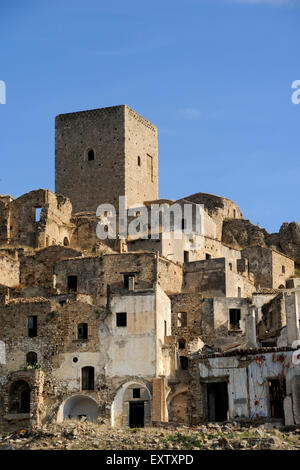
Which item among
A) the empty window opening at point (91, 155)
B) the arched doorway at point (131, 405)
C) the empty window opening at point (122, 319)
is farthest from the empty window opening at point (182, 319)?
the empty window opening at point (91, 155)

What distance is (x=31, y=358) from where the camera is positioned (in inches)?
2323

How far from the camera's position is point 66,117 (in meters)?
78.9

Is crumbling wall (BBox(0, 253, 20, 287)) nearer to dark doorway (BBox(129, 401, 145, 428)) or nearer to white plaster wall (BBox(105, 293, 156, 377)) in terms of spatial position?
white plaster wall (BBox(105, 293, 156, 377))

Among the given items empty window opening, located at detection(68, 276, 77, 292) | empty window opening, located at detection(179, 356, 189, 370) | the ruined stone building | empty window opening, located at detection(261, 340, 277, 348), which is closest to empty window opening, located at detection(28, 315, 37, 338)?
the ruined stone building

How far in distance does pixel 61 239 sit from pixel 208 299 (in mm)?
13205

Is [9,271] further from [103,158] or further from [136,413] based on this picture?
[136,413]

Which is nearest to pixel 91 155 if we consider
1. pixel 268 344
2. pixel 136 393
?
pixel 268 344

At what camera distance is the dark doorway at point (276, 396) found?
168 ft

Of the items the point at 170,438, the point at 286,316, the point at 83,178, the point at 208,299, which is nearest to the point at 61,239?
the point at 83,178

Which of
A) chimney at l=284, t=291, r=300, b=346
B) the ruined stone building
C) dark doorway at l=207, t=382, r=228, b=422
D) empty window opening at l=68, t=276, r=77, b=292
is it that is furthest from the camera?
empty window opening at l=68, t=276, r=77, b=292

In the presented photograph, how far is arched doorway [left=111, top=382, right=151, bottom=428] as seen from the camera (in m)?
56.1

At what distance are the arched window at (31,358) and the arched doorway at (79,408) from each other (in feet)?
9.95

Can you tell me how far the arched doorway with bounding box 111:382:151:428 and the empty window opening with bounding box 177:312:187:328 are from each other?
678cm

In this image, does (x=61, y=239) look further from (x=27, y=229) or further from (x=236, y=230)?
(x=236, y=230)
